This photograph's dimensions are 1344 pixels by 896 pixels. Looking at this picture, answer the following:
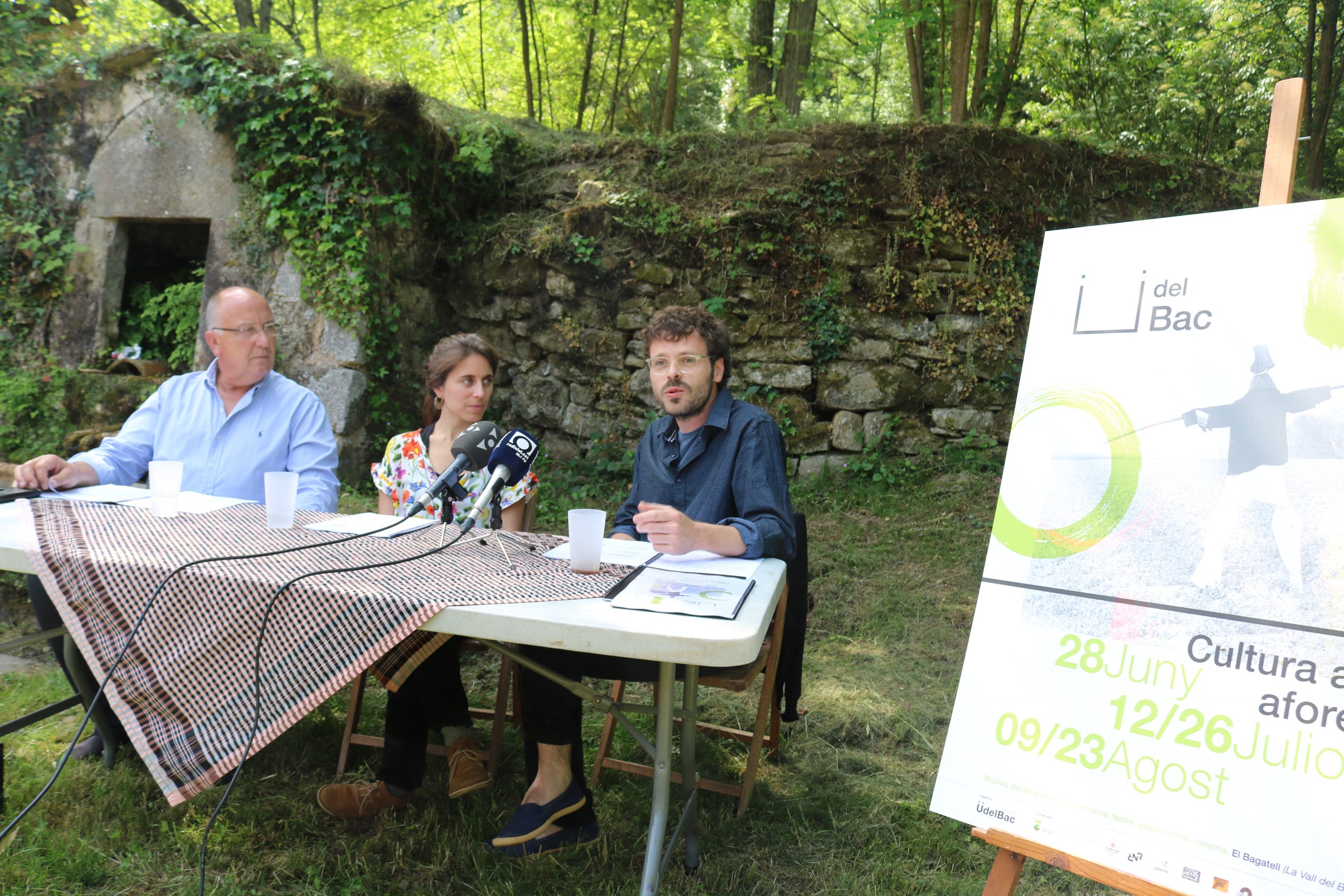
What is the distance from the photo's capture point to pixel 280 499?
2191 mm

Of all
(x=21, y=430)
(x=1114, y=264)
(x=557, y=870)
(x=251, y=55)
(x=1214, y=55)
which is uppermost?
(x=1214, y=55)

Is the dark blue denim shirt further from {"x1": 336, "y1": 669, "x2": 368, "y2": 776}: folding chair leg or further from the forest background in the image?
the forest background

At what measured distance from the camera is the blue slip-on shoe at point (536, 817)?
212 cm

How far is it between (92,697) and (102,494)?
62cm

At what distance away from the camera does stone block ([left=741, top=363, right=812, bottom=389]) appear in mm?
6020

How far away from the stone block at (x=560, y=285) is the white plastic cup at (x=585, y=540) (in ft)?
15.1

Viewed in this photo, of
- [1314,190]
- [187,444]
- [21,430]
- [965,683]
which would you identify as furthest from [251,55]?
[1314,190]

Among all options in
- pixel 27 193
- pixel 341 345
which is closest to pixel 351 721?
pixel 341 345

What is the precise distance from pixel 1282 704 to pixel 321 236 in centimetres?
570

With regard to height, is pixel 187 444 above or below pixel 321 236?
below

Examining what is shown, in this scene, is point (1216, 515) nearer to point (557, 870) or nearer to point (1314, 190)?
point (557, 870)

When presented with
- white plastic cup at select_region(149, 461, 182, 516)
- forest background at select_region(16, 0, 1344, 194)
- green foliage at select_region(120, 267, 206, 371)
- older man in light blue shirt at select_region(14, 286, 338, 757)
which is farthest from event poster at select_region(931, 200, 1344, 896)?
forest background at select_region(16, 0, 1344, 194)

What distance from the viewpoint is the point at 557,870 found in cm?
212

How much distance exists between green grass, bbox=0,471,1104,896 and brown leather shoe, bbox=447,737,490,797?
0.21 feet
